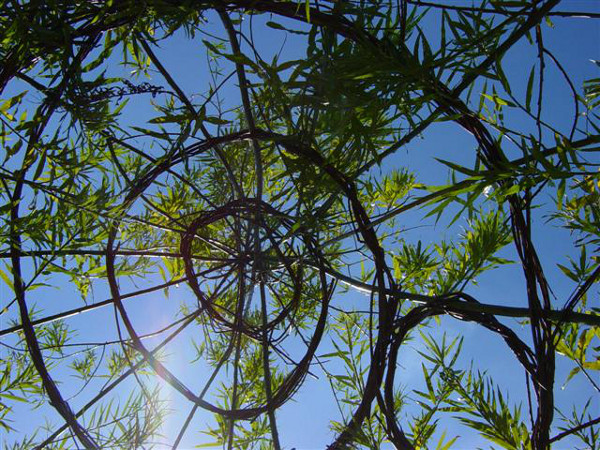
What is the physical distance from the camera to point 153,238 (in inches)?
45.6

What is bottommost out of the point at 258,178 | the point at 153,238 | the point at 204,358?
the point at 204,358

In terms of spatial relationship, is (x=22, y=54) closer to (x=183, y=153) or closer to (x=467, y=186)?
(x=183, y=153)

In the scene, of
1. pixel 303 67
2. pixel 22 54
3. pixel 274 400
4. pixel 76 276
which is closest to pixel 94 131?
pixel 22 54

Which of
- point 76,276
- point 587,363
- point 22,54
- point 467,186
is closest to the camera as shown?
point 467,186

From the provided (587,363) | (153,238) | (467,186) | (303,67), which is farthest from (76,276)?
(587,363)

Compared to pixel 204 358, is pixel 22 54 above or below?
above

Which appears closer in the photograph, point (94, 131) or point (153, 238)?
point (94, 131)

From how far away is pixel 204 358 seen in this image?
1.19 metres

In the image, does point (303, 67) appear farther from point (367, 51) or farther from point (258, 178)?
point (258, 178)

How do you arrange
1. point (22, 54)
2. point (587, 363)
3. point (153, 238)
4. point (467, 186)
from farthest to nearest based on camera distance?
point (153, 238) → point (587, 363) → point (22, 54) → point (467, 186)

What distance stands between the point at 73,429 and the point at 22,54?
562mm

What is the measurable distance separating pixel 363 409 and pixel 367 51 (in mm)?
510

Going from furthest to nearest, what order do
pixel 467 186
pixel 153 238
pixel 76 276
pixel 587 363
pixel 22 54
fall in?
1. pixel 153 238
2. pixel 76 276
3. pixel 587 363
4. pixel 22 54
5. pixel 467 186

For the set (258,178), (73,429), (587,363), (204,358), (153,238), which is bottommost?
(73,429)
